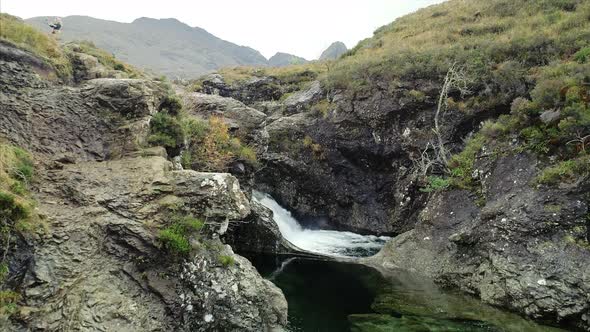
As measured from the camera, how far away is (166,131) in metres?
18.8

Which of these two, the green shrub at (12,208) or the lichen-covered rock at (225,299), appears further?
the lichen-covered rock at (225,299)

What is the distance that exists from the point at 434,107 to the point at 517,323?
A: 1987 centimetres

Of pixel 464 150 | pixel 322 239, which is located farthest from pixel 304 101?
pixel 464 150

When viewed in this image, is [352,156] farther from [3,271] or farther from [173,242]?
[3,271]

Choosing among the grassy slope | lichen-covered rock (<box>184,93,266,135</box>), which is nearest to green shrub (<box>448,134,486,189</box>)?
the grassy slope

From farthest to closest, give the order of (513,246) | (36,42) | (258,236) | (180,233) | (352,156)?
(352,156) → (258,236) → (36,42) → (513,246) → (180,233)

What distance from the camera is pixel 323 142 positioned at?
34.8 metres

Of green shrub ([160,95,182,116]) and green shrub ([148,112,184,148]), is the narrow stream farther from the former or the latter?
green shrub ([160,95,182,116])

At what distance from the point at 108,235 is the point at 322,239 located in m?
21.0

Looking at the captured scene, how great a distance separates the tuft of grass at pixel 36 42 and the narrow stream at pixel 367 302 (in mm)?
14132

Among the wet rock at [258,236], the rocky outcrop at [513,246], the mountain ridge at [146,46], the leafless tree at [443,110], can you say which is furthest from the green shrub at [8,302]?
the mountain ridge at [146,46]

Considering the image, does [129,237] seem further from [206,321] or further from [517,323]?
[517,323]

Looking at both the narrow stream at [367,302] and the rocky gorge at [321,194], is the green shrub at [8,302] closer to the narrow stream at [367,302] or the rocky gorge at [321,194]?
the rocky gorge at [321,194]

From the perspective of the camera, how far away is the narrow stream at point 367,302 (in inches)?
599
